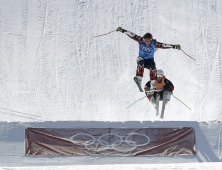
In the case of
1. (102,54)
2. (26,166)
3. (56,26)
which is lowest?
(26,166)

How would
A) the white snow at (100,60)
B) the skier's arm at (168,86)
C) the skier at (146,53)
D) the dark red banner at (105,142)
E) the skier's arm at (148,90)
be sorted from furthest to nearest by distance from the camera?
the white snow at (100,60) < the dark red banner at (105,142) < the skier's arm at (148,90) < the skier's arm at (168,86) < the skier at (146,53)

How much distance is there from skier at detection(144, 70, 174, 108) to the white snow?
2.55ft

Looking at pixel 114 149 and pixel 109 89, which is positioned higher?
pixel 109 89

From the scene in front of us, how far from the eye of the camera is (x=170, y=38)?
484 inches

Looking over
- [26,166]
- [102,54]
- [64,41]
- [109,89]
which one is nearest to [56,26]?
[64,41]

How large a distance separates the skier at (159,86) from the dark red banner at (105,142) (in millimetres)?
1040

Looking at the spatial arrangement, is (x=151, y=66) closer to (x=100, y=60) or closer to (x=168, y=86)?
(x=168, y=86)

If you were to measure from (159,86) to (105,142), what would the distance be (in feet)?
6.83

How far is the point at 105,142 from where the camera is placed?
11523 mm

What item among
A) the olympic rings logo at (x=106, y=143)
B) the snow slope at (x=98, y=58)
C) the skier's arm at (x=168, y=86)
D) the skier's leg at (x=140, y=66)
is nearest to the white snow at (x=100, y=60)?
the snow slope at (x=98, y=58)

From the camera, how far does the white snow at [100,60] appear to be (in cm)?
1202

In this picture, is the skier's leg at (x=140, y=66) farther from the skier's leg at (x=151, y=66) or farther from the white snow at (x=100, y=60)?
the white snow at (x=100, y=60)

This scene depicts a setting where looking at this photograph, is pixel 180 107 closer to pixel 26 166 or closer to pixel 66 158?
pixel 66 158

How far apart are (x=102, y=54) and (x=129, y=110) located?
1.76 meters
